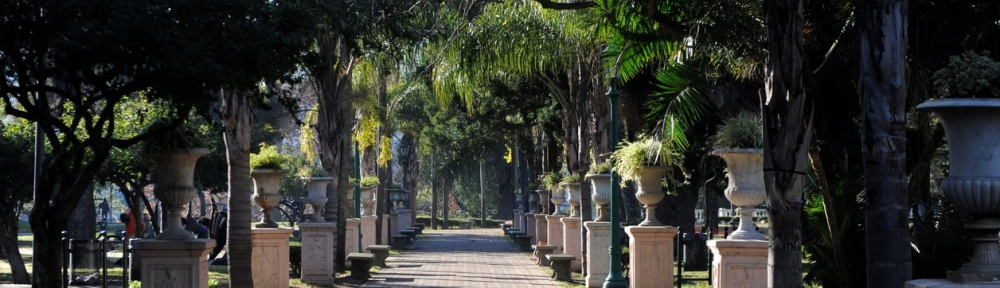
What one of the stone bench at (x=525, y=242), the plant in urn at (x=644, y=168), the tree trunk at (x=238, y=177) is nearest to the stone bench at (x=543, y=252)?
the stone bench at (x=525, y=242)

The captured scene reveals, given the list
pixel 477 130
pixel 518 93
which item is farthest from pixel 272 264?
pixel 477 130

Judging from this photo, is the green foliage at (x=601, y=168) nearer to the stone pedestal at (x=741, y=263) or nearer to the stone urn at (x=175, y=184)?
the stone pedestal at (x=741, y=263)

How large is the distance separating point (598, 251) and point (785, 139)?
12.6 meters

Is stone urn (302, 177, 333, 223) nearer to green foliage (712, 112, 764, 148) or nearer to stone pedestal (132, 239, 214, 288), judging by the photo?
stone pedestal (132, 239, 214, 288)

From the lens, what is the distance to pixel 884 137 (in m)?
8.34

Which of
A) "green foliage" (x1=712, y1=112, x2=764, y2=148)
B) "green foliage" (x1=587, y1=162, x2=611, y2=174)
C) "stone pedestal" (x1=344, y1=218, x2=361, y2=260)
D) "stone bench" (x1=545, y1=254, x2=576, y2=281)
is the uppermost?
"green foliage" (x1=712, y1=112, x2=764, y2=148)

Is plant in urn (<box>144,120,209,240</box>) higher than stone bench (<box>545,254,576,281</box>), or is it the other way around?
plant in urn (<box>144,120,209,240</box>)

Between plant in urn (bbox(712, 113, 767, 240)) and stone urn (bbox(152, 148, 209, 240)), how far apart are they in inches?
223

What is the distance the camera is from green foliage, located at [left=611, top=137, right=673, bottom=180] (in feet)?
55.8

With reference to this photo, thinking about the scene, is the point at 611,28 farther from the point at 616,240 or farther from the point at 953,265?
the point at 616,240

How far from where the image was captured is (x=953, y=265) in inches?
460

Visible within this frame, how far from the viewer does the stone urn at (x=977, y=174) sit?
753cm

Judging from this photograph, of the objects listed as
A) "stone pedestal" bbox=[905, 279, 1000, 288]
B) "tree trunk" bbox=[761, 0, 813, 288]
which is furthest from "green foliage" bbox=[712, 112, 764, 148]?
"stone pedestal" bbox=[905, 279, 1000, 288]

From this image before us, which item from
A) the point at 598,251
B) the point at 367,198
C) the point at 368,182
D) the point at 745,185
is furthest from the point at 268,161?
the point at 367,198
